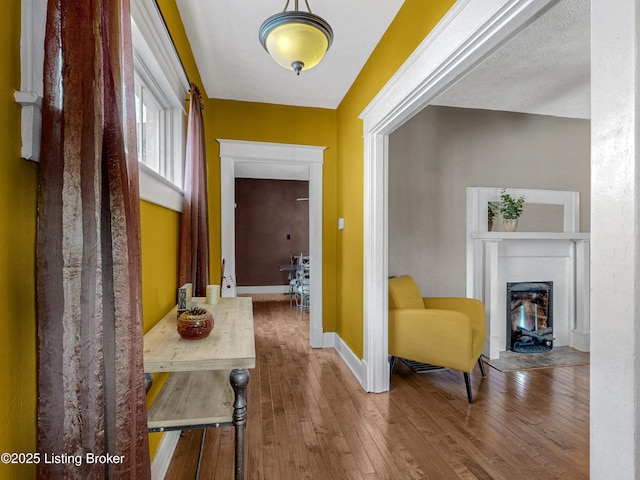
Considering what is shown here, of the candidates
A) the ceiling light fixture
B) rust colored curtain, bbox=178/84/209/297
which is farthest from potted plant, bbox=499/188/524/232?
rust colored curtain, bbox=178/84/209/297

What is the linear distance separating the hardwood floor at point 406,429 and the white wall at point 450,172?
1094mm

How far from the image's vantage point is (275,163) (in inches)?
150

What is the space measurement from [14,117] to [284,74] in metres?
2.64

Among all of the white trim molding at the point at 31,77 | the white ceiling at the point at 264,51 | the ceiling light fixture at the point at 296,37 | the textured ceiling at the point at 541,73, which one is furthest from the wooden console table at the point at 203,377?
the textured ceiling at the point at 541,73

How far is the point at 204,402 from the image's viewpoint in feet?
4.80

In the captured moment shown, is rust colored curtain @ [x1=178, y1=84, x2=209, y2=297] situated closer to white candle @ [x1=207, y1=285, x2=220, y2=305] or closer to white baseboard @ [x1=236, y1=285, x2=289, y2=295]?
white candle @ [x1=207, y1=285, x2=220, y2=305]

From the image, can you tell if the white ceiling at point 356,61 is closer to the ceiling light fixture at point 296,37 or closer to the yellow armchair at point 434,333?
the ceiling light fixture at point 296,37

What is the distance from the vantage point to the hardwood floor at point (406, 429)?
184cm

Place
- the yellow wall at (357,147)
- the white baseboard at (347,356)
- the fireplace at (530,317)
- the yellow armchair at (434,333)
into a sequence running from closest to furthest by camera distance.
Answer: the yellow wall at (357,147) → the yellow armchair at (434,333) → the white baseboard at (347,356) → the fireplace at (530,317)

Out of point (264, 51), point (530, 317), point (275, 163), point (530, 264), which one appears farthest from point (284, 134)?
point (530, 317)

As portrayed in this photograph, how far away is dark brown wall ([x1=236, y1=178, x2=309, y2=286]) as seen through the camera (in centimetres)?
768

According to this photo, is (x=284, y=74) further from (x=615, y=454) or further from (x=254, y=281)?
(x=254, y=281)

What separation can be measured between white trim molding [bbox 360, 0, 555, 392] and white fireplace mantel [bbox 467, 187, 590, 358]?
146 cm

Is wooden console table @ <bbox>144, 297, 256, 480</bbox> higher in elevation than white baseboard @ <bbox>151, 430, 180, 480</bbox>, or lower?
higher
